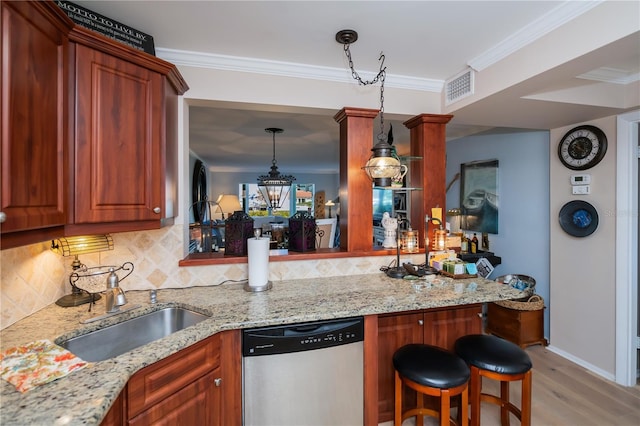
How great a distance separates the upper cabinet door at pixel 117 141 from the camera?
135 cm

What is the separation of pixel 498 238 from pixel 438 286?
7.71 feet

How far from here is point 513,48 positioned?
5.97 feet

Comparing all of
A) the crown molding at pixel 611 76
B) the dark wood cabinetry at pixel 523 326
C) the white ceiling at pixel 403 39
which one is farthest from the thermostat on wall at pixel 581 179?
the dark wood cabinetry at pixel 523 326

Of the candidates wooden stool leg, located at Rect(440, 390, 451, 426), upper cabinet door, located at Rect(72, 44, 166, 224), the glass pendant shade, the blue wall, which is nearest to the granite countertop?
wooden stool leg, located at Rect(440, 390, 451, 426)

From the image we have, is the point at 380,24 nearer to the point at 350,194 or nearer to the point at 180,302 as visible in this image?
the point at 350,194

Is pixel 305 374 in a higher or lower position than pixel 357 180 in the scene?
lower

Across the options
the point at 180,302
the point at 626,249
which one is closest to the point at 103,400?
the point at 180,302

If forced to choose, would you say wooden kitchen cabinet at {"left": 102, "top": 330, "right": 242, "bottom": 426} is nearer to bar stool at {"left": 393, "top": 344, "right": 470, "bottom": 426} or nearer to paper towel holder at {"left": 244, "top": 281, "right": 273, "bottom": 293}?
A: paper towel holder at {"left": 244, "top": 281, "right": 273, "bottom": 293}

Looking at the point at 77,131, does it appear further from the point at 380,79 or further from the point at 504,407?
the point at 504,407

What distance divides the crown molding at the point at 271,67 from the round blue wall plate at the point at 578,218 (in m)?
1.71

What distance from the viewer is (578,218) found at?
2752 mm

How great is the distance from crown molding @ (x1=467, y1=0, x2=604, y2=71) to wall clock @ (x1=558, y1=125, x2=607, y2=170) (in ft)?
4.64

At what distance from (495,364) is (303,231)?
4.64 ft

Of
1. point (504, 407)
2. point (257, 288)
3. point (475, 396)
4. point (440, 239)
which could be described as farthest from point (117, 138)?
point (504, 407)
